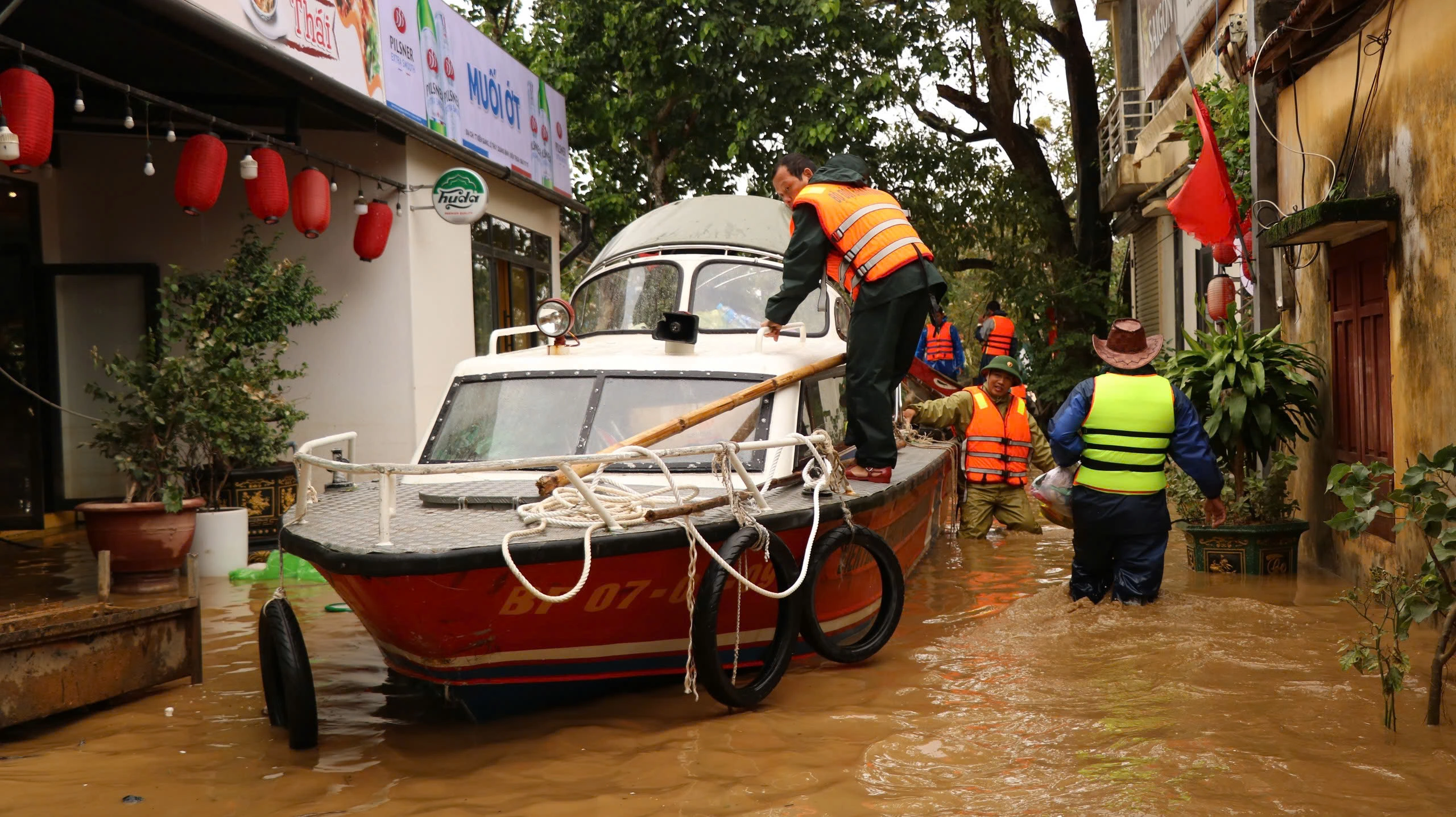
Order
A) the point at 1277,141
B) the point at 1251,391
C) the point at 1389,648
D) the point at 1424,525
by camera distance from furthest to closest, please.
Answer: the point at 1277,141, the point at 1251,391, the point at 1389,648, the point at 1424,525

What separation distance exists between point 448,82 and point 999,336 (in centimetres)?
684

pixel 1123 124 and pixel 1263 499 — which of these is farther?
pixel 1123 124

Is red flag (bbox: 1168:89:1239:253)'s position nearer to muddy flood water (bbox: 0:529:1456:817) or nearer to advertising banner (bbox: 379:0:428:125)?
muddy flood water (bbox: 0:529:1456:817)

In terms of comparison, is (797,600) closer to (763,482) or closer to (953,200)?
(763,482)

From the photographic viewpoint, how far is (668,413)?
21.7 ft

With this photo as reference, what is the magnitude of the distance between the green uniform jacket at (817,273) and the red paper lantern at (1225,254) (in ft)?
14.9

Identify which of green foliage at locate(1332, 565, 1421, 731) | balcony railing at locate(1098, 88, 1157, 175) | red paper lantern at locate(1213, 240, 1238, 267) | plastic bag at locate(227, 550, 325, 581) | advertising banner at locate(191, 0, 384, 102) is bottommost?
plastic bag at locate(227, 550, 325, 581)

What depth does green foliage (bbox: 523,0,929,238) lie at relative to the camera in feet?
54.1

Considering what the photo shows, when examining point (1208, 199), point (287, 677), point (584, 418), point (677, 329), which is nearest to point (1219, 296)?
point (1208, 199)

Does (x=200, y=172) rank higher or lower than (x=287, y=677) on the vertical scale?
higher

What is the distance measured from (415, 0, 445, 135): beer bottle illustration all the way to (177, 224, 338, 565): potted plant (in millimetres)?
2405

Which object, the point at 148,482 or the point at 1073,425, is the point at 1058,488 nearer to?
the point at 1073,425

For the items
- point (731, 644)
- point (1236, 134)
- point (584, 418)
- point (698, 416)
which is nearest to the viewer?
point (731, 644)

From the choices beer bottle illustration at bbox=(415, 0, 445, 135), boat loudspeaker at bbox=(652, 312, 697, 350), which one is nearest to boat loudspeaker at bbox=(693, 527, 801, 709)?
boat loudspeaker at bbox=(652, 312, 697, 350)
